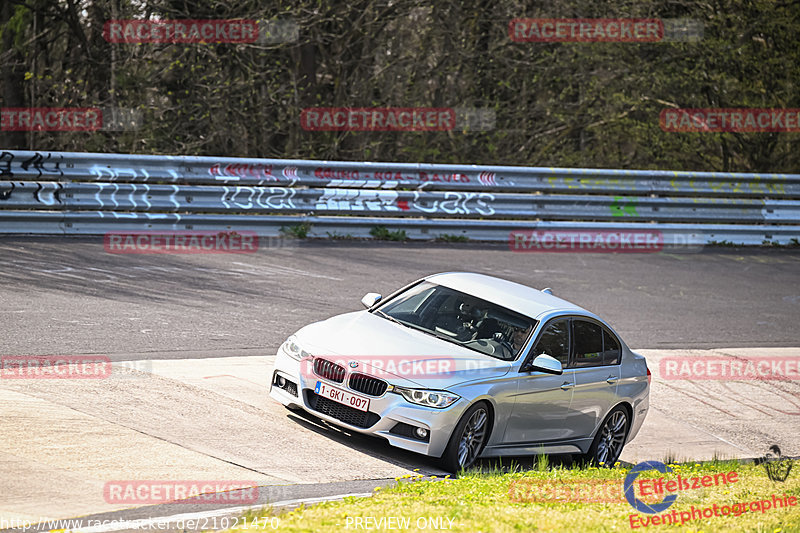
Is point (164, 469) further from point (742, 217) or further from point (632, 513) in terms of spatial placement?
point (742, 217)

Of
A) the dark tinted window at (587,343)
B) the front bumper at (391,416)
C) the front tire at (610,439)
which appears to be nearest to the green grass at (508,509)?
the front bumper at (391,416)

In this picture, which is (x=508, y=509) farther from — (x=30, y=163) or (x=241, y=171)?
(x=241, y=171)

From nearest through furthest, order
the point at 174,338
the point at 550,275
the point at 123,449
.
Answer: the point at 123,449 < the point at 174,338 < the point at 550,275

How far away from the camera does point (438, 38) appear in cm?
2227

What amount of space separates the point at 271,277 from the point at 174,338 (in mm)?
3596

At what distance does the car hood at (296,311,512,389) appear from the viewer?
7988 mm

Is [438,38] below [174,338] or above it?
above

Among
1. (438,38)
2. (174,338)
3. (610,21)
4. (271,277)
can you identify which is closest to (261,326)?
(174,338)

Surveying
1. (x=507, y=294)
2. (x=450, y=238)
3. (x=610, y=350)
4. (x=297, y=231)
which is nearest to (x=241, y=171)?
(x=297, y=231)

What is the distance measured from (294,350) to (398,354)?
3.21ft

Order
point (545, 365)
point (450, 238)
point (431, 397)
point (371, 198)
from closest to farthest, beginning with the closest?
1. point (431, 397)
2. point (545, 365)
3. point (371, 198)
4. point (450, 238)

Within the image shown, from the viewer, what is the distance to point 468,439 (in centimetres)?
806

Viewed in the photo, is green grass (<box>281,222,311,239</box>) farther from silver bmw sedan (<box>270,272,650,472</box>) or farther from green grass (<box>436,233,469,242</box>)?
silver bmw sedan (<box>270,272,650,472</box>)

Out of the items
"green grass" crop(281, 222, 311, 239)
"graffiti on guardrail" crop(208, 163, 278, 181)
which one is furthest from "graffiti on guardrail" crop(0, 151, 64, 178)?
"green grass" crop(281, 222, 311, 239)
